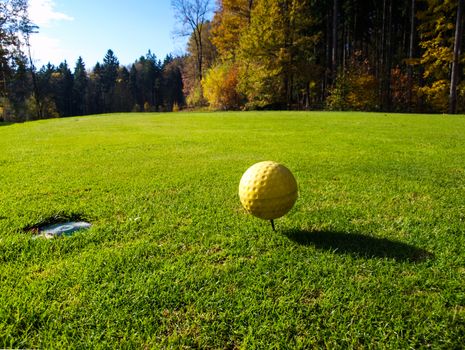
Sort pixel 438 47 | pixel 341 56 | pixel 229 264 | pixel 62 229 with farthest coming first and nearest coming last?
1. pixel 341 56
2. pixel 438 47
3. pixel 62 229
4. pixel 229 264

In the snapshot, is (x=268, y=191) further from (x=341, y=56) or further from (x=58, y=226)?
(x=341, y=56)

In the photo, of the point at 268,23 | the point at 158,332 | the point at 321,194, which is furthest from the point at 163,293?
the point at 268,23

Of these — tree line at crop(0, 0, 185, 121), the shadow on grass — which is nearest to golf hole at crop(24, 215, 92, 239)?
the shadow on grass

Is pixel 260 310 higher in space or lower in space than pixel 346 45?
lower

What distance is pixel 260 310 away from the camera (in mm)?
1918

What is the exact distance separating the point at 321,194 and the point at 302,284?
Result: 2.05 m

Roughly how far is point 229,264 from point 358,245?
104 cm

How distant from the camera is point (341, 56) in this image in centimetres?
3612

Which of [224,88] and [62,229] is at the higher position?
[224,88]

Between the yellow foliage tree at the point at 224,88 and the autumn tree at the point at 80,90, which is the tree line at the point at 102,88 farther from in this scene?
the yellow foliage tree at the point at 224,88

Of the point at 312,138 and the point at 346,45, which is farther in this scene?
the point at 346,45

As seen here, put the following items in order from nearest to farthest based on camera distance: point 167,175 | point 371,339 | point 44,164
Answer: point 371,339 < point 167,175 < point 44,164

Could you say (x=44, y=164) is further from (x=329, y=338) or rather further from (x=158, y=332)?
(x=329, y=338)

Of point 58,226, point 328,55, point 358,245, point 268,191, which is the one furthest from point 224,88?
point 358,245
